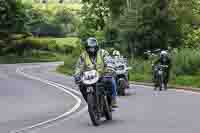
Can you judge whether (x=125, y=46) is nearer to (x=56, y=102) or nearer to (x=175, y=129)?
(x=56, y=102)

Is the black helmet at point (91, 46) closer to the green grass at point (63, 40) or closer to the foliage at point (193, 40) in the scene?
the foliage at point (193, 40)

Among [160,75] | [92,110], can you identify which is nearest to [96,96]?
[92,110]

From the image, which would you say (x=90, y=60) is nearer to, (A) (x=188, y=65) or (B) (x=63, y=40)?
(A) (x=188, y=65)

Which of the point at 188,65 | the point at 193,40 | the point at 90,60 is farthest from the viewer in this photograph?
the point at 193,40

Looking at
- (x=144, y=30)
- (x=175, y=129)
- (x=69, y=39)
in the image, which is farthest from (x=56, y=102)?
(x=69, y=39)

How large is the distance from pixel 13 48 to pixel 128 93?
64.2 metres

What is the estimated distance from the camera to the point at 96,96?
1412 cm

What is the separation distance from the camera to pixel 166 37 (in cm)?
4547

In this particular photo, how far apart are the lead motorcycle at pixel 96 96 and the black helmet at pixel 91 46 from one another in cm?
63

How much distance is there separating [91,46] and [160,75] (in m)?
12.1

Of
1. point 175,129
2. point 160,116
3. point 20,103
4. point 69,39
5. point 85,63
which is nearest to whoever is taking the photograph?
point 175,129

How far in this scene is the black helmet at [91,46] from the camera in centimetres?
1444

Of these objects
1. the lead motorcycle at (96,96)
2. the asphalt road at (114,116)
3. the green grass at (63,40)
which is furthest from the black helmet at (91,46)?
the green grass at (63,40)

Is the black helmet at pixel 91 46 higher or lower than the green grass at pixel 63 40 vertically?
higher
